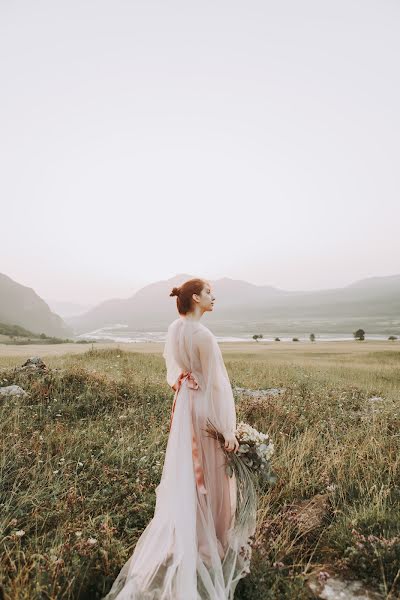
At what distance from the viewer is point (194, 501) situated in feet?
13.0

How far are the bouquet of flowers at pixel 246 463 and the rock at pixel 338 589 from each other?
87 centimetres

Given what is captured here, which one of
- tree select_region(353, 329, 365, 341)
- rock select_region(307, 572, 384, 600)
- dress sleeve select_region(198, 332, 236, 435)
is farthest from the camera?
tree select_region(353, 329, 365, 341)

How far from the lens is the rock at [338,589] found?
349 centimetres


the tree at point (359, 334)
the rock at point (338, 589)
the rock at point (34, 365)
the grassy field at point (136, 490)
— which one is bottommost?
the tree at point (359, 334)

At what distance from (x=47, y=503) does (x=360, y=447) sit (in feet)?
16.6

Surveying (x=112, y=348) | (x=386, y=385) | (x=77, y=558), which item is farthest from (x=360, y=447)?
(x=112, y=348)

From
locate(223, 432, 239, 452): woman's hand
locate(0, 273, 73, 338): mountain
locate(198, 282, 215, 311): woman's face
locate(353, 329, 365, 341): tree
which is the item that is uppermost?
locate(0, 273, 73, 338): mountain

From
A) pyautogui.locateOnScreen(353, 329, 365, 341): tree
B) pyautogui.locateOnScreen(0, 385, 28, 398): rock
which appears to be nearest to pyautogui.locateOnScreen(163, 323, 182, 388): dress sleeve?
pyautogui.locateOnScreen(0, 385, 28, 398): rock

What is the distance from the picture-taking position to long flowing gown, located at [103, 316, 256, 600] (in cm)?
362

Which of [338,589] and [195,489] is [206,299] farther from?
[338,589]

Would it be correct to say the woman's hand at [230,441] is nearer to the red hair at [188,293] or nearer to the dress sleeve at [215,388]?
the dress sleeve at [215,388]

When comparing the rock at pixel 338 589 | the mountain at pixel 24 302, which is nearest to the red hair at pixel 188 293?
the rock at pixel 338 589

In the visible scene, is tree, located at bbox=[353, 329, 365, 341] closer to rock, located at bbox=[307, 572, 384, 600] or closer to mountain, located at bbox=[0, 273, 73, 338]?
rock, located at bbox=[307, 572, 384, 600]

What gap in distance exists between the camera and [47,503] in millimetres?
4824
